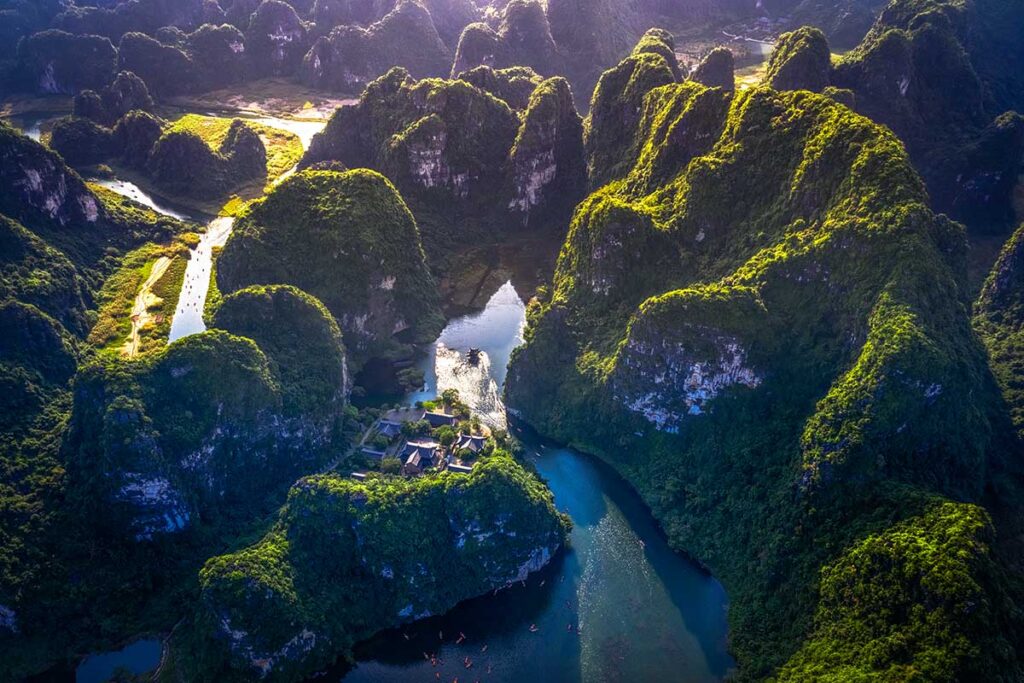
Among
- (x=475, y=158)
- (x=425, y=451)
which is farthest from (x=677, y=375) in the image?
(x=475, y=158)

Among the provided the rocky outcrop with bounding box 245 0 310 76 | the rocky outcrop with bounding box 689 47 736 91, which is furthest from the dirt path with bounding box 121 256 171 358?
the rocky outcrop with bounding box 245 0 310 76

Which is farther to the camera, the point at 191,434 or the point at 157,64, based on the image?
the point at 157,64

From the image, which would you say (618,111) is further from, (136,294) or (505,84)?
(136,294)

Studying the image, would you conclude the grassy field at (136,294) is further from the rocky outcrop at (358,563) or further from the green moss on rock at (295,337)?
the rocky outcrop at (358,563)

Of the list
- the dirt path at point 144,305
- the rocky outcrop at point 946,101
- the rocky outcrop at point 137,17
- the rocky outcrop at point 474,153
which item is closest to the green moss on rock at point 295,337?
the dirt path at point 144,305

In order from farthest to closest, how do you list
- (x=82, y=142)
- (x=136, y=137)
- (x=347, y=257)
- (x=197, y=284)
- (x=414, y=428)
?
(x=136, y=137) < (x=82, y=142) < (x=197, y=284) < (x=347, y=257) < (x=414, y=428)

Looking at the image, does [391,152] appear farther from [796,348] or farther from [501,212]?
[796,348]
